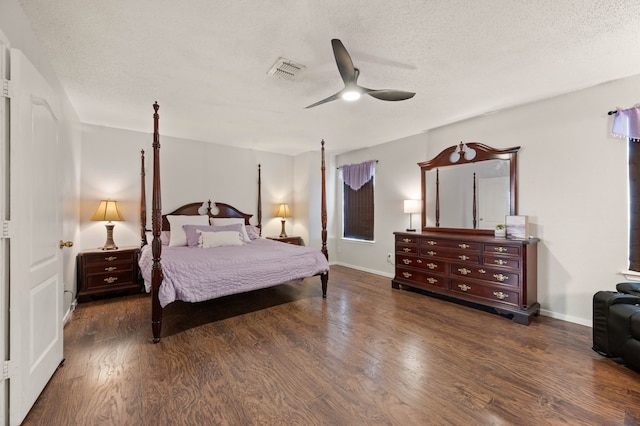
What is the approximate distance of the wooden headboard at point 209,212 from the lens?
4.54 m

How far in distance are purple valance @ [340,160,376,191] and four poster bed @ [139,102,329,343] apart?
6.11ft

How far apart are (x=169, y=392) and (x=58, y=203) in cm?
168

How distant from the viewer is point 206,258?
303 cm

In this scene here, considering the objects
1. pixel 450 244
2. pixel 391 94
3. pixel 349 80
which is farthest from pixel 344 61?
pixel 450 244

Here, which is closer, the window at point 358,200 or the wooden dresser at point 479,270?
the wooden dresser at point 479,270

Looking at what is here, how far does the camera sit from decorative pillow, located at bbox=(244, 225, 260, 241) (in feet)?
16.2

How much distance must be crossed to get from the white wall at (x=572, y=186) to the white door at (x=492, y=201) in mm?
175

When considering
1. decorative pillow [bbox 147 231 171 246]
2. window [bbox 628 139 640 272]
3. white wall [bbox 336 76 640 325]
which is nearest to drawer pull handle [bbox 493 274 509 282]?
white wall [bbox 336 76 640 325]

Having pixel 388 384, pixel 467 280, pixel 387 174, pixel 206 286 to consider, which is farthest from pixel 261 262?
pixel 387 174

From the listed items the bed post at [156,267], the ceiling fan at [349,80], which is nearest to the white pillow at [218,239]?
the bed post at [156,267]

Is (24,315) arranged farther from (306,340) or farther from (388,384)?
(388,384)

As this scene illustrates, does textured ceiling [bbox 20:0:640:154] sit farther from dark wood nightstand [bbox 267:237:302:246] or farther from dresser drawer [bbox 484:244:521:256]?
dark wood nightstand [bbox 267:237:302:246]

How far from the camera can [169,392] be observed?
1.79 meters

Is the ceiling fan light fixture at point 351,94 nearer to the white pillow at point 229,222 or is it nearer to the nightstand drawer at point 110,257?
the white pillow at point 229,222
